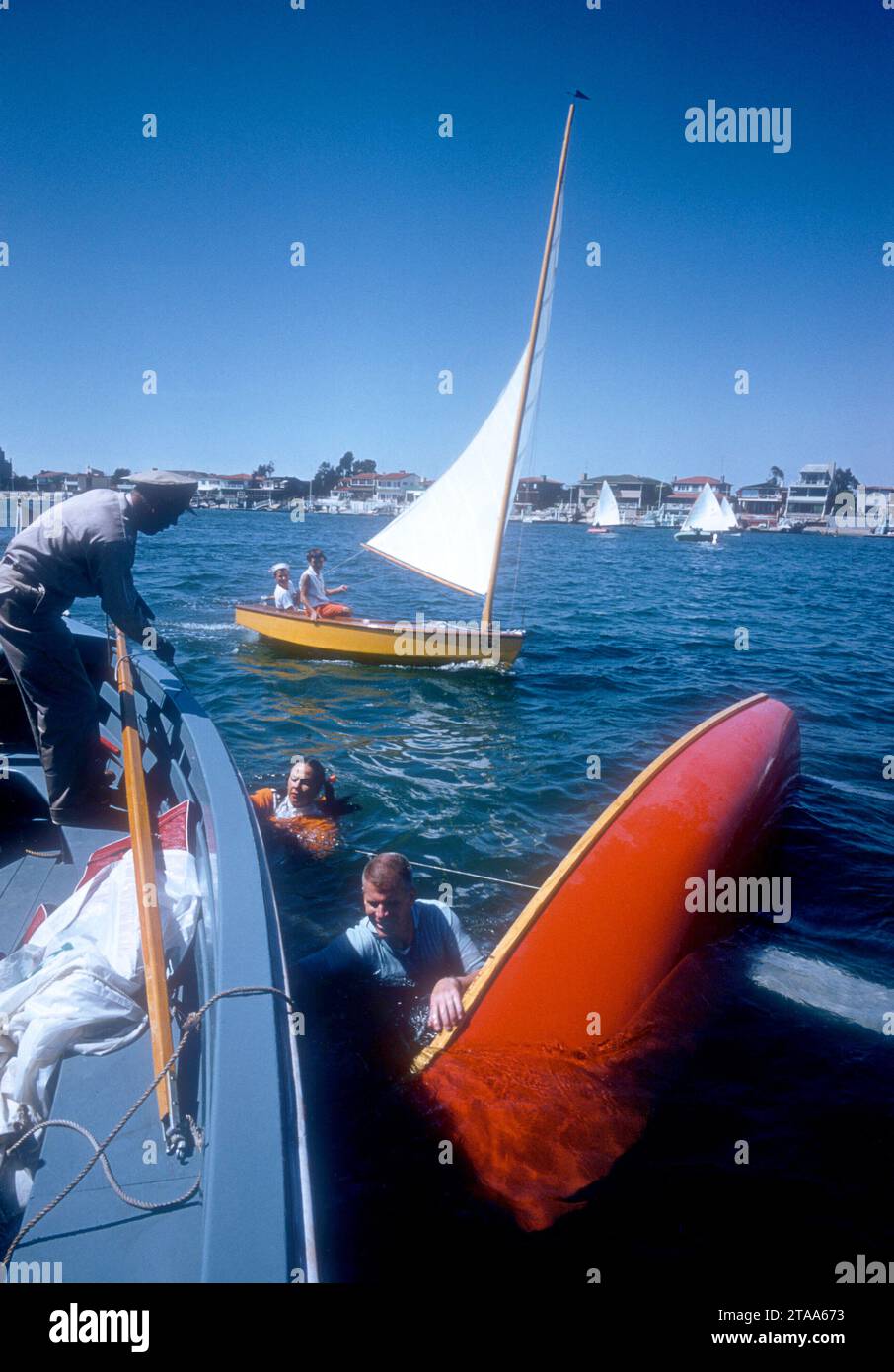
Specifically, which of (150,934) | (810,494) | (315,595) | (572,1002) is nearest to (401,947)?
(572,1002)

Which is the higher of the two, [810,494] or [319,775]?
[810,494]

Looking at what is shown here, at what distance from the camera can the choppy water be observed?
3863 millimetres

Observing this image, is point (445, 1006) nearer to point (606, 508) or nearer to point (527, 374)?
point (527, 374)

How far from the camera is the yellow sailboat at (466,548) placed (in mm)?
14820

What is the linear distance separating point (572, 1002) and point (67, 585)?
4059 mm

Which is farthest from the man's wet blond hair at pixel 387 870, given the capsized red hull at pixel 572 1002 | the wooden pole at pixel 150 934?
the wooden pole at pixel 150 934

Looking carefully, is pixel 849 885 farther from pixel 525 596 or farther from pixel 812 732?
pixel 525 596

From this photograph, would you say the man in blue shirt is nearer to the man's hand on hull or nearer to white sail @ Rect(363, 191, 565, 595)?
the man's hand on hull

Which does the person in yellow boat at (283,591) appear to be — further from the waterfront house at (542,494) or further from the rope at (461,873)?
the waterfront house at (542,494)

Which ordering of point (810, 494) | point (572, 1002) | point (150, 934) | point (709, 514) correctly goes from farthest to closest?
point (810, 494) → point (709, 514) → point (572, 1002) → point (150, 934)

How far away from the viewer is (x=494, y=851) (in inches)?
308

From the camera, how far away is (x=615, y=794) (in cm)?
943

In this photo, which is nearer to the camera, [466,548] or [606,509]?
[466,548]
